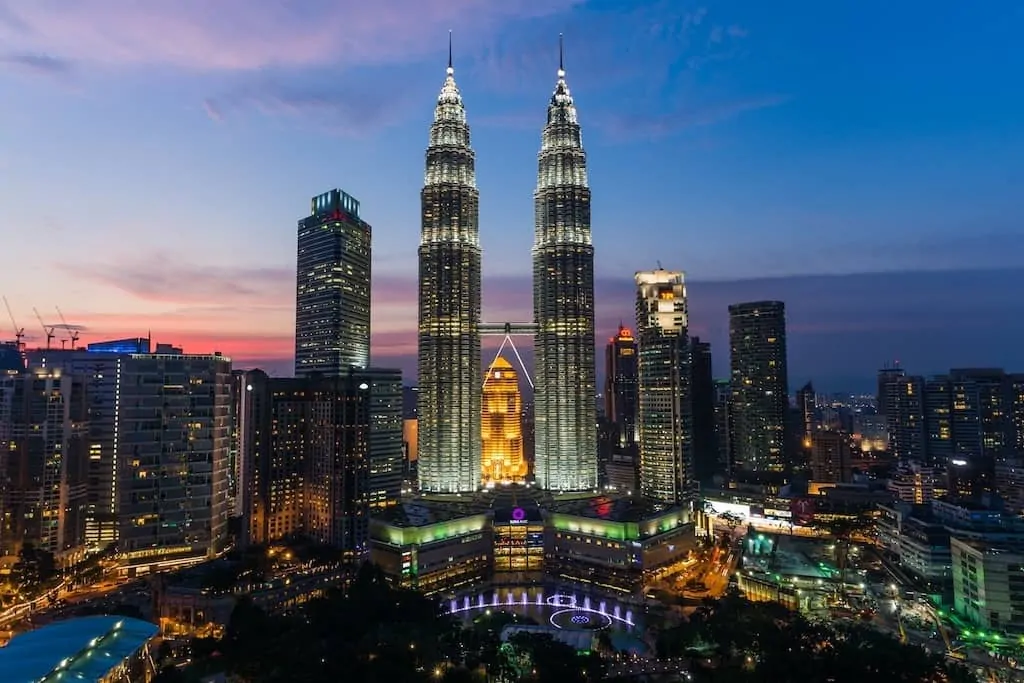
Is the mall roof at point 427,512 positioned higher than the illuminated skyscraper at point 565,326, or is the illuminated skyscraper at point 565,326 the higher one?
the illuminated skyscraper at point 565,326

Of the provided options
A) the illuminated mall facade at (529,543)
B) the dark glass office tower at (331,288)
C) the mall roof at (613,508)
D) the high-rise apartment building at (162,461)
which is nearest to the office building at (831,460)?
the illuminated mall facade at (529,543)

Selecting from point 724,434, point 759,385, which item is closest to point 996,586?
point 759,385

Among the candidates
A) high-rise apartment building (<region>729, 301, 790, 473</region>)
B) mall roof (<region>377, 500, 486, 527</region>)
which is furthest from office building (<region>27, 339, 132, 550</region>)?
high-rise apartment building (<region>729, 301, 790, 473</region>)

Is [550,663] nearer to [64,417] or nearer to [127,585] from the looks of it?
[127,585]

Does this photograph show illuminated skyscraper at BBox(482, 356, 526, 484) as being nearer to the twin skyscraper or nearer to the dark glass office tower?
the twin skyscraper

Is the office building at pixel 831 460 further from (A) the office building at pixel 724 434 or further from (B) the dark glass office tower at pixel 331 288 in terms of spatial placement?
(B) the dark glass office tower at pixel 331 288

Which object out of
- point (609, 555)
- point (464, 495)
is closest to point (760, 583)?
point (609, 555)
